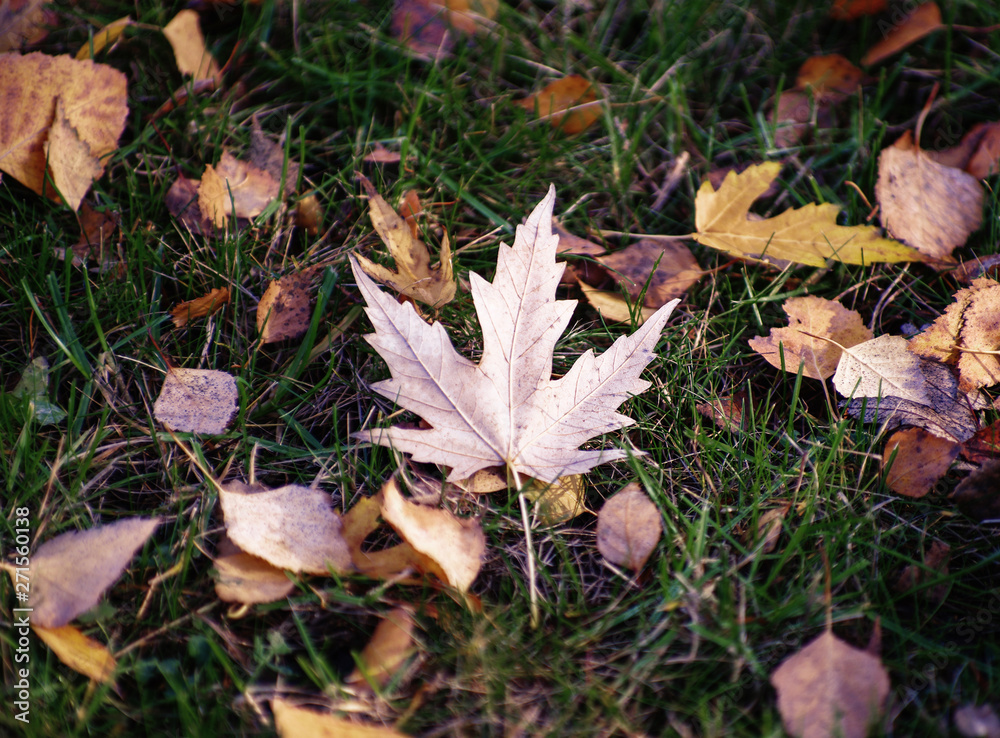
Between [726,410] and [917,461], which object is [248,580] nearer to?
[726,410]

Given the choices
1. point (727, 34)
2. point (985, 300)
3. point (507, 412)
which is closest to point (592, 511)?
point (507, 412)

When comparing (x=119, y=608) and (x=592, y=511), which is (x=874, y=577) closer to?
(x=592, y=511)

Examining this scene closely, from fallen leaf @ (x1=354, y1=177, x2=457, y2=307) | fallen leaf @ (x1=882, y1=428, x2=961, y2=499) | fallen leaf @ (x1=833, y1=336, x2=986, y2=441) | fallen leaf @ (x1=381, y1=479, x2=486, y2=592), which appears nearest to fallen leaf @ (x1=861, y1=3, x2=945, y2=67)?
fallen leaf @ (x1=833, y1=336, x2=986, y2=441)

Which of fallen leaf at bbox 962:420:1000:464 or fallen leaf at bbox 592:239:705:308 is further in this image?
fallen leaf at bbox 592:239:705:308

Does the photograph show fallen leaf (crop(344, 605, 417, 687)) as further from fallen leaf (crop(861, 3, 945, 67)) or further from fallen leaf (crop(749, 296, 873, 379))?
fallen leaf (crop(861, 3, 945, 67))

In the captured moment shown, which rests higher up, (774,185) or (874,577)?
(774,185)

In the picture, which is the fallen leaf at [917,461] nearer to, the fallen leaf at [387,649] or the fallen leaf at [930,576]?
the fallen leaf at [930,576]
